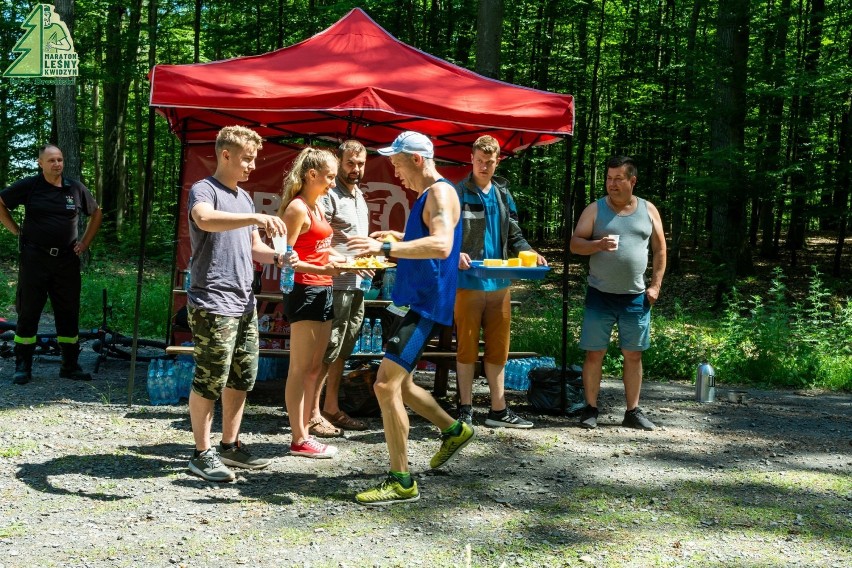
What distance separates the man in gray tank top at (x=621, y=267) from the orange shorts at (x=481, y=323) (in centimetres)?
69

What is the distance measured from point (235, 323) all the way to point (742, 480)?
10.9ft

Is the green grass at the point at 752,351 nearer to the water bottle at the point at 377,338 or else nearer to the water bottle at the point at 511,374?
the water bottle at the point at 511,374

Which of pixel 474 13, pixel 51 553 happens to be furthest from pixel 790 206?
pixel 51 553

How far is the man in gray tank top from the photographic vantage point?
20.2ft

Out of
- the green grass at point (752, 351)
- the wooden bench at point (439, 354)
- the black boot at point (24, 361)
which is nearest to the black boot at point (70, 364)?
the black boot at point (24, 361)

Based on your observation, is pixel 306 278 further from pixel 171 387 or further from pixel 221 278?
pixel 171 387

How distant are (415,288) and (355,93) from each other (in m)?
2.37

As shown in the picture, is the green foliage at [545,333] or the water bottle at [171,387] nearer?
the water bottle at [171,387]

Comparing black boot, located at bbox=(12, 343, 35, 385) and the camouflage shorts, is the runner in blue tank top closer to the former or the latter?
the camouflage shorts

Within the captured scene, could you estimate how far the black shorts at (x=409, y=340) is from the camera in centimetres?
421

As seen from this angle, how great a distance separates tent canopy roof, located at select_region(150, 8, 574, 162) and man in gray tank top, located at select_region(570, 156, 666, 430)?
0.74m

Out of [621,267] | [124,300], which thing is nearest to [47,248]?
[621,267]

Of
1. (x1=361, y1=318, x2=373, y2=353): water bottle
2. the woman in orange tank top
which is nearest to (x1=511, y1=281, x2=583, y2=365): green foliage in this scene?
(x1=361, y1=318, x2=373, y2=353): water bottle

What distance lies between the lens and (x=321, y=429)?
582cm
